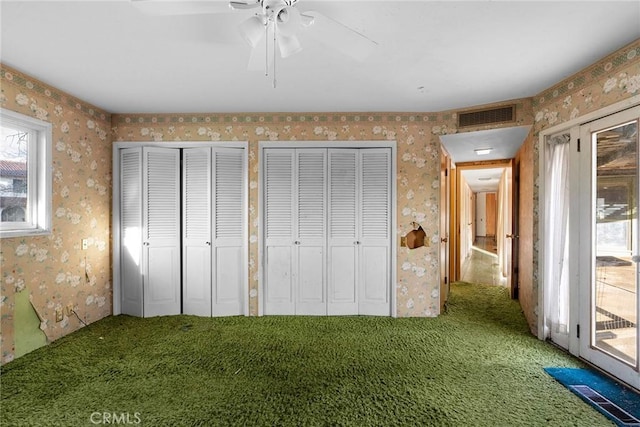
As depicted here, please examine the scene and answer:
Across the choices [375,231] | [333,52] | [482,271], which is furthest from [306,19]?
[482,271]

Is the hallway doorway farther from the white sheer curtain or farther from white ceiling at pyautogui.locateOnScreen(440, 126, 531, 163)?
the white sheer curtain

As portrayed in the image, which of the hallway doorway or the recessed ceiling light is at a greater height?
the recessed ceiling light

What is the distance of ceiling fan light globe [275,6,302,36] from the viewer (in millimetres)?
1431

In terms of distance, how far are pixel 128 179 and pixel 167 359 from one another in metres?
2.15

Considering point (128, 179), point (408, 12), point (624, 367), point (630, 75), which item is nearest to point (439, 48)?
point (408, 12)

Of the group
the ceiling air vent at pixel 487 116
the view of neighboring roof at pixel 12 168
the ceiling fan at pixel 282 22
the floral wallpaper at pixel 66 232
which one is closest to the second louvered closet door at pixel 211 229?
the floral wallpaper at pixel 66 232

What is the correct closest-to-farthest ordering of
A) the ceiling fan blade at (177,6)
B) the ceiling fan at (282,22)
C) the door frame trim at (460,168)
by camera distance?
1. the ceiling fan blade at (177,6)
2. the ceiling fan at (282,22)
3. the door frame trim at (460,168)

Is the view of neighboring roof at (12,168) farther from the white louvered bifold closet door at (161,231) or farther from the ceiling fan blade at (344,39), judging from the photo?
the ceiling fan blade at (344,39)

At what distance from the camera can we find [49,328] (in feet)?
9.05

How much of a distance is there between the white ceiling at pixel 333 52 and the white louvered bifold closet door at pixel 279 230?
2.34 feet

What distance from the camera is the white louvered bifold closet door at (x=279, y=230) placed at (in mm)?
3504

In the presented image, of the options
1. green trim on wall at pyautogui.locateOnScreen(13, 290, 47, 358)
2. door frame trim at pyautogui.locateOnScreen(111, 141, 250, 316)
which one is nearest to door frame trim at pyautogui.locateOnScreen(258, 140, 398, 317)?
door frame trim at pyautogui.locateOnScreen(111, 141, 250, 316)

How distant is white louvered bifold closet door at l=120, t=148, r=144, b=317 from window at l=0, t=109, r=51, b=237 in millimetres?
773

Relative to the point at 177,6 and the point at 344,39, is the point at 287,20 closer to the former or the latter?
the point at 344,39
